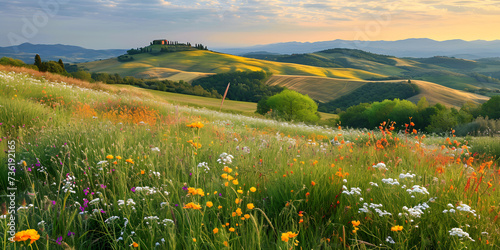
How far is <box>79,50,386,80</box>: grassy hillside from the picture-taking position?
11096 cm

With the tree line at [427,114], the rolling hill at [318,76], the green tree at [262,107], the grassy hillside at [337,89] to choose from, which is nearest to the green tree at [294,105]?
the green tree at [262,107]

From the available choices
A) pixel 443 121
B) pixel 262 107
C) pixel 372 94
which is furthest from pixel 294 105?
pixel 372 94

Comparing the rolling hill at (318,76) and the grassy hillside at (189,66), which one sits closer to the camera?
Result: the rolling hill at (318,76)

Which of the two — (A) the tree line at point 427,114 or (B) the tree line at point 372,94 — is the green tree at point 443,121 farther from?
(B) the tree line at point 372,94

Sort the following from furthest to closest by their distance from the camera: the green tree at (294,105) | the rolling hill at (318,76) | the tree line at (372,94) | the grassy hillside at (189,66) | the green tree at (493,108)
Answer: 1. the grassy hillside at (189,66)
2. the tree line at (372,94)
3. the rolling hill at (318,76)
4. the green tree at (294,105)
5. the green tree at (493,108)

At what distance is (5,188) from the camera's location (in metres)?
3.93

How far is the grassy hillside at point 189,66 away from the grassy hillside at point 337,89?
21.6 meters

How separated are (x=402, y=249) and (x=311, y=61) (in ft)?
654

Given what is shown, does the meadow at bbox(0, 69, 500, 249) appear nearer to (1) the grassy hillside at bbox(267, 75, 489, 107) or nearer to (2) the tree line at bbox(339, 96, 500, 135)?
(2) the tree line at bbox(339, 96, 500, 135)

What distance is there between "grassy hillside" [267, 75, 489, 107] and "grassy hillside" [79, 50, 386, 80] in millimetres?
21553

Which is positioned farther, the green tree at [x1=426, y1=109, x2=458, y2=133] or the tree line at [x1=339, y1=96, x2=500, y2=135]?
the green tree at [x1=426, y1=109, x2=458, y2=133]

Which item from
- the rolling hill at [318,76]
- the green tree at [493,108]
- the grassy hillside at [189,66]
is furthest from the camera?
the grassy hillside at [189,66]

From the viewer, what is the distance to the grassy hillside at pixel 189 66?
11096 cm

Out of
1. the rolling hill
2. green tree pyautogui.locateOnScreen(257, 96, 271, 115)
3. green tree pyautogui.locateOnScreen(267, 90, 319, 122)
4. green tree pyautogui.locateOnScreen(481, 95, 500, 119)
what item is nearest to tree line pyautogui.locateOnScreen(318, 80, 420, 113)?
the rolling hill
